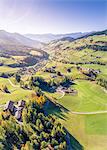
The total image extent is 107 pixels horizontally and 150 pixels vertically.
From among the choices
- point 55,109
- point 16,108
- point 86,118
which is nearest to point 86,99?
point 55,109

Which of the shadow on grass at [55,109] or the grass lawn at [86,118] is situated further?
the shadow on grass at [55,109]

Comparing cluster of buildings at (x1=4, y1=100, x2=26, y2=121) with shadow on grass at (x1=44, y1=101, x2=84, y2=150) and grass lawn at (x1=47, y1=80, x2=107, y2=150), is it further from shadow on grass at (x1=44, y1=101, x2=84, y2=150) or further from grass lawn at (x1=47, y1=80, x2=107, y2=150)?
grass lawn at (x1=47, y1=80, x2=107, y2=150)

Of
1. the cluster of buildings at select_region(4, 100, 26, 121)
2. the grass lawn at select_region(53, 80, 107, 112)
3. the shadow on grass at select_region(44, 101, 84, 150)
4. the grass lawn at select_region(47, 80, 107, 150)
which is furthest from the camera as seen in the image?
the grass lawn at select_region(53, 80, 107, 112)

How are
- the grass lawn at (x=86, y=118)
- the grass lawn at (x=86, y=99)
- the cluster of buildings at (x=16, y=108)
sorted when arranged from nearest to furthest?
1. the grass lawn at (x=86, y=118)
2. the cluster of buildings at (x=16, y=108)
3. the grass lawn at (x=86, y=99)

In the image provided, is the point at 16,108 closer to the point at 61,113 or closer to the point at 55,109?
the point at 55,109

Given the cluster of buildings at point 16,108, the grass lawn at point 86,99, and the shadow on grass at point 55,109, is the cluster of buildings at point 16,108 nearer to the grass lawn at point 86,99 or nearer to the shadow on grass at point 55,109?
the shadow on grass at point 55,109

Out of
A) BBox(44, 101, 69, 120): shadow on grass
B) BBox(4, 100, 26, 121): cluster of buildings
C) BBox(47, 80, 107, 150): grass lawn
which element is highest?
BBox(4, 100, 26, 121): cluster of buildings

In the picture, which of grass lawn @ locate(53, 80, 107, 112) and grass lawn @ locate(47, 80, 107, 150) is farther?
grass lawn @ locate(53, 80, 107, 112)

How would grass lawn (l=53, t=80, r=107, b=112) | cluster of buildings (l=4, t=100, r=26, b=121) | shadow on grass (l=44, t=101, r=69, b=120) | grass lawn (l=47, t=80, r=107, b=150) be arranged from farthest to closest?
grass lawn (l=53, t=80, r=107, b=112), shadow on grass (l=44, t=101, r=69, b=120), cluster of buildings (l=4, t=100, r=26, b=121), grass lawn (l=47, t=80, r=107, b=150)

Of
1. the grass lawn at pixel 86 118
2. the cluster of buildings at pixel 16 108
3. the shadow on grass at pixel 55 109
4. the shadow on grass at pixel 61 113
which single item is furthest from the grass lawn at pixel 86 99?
the cluster of buildings at pixel 16 108

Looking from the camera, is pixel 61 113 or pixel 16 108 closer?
pixel 16 108

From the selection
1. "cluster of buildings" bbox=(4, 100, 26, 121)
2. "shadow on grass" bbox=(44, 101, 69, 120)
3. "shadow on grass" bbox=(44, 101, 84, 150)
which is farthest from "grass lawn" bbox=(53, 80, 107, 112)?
"cluster of buildings" bbox=(4, 100, 26, 121)
